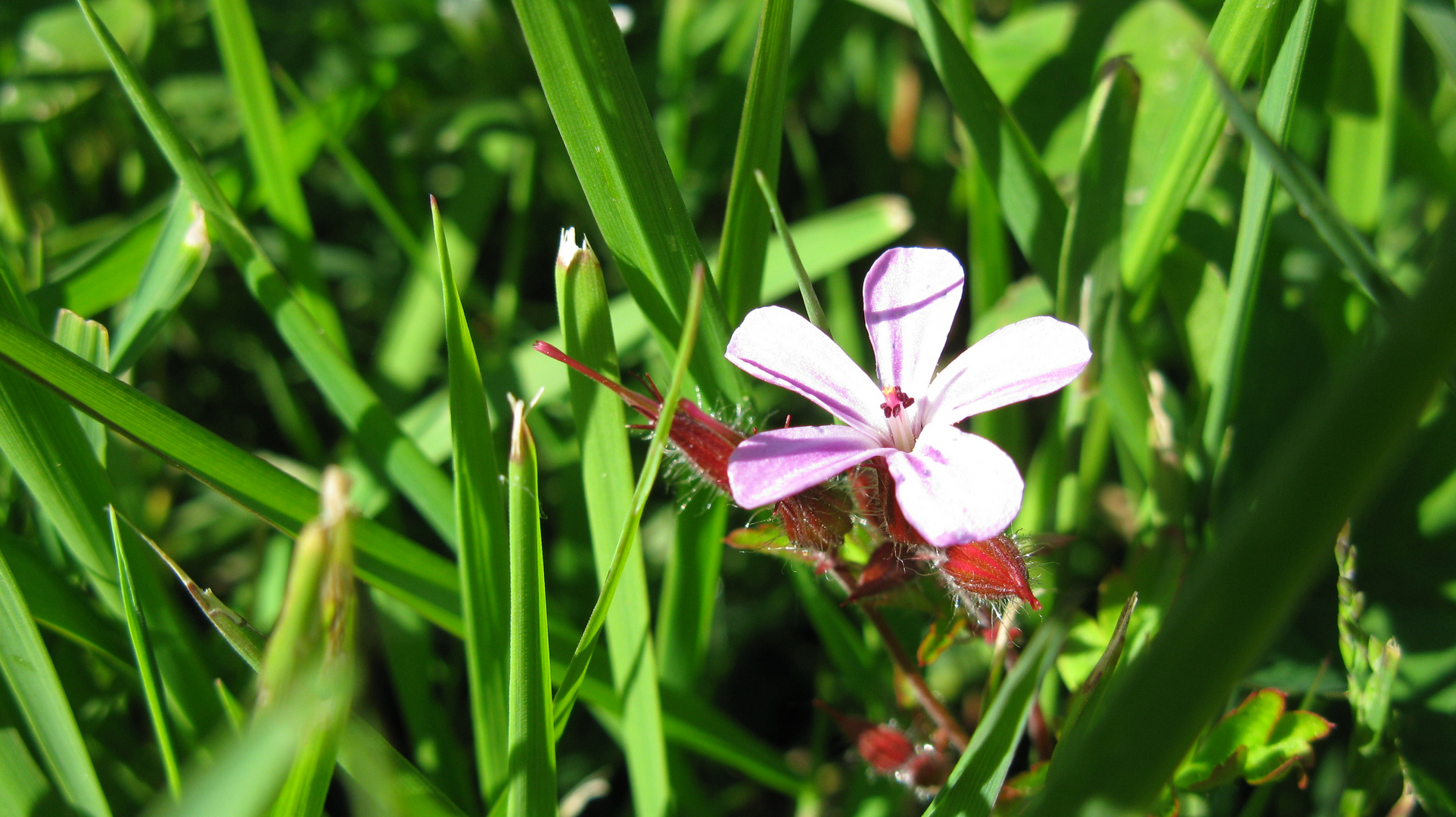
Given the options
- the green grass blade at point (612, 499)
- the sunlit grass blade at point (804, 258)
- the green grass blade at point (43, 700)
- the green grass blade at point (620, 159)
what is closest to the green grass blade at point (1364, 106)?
the sunlit grass blade at point (804, 258)

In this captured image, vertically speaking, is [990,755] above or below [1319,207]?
below

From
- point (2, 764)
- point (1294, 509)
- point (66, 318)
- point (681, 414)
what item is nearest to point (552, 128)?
point (66, 318)

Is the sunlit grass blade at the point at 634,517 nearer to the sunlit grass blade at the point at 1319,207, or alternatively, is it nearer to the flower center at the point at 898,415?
the flower center at the point at 898,415

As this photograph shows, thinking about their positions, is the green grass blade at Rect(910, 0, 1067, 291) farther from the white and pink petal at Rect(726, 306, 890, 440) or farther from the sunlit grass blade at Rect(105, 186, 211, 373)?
the sunlit grass blade at Rect(105, 186, 211, 373)

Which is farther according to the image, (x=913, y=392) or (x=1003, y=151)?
(x=1003, y=151)

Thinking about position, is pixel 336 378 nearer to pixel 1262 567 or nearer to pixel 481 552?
pixel 481 552

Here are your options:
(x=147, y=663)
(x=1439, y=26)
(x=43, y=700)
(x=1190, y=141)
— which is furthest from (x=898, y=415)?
(x=1439, y=26)

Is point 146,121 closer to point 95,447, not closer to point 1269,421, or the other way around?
point 95,447
